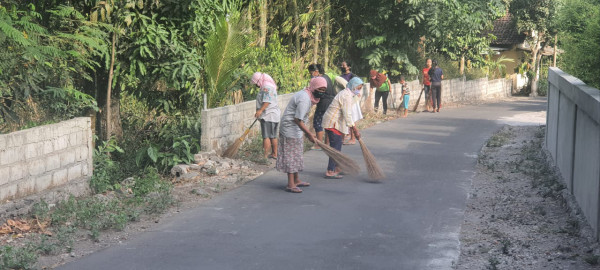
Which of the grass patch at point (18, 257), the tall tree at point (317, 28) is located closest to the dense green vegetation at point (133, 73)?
the grass patch at point (18, 257)

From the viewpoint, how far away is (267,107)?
43.3 ft

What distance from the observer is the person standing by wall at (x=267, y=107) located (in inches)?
515

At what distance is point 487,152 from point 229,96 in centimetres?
595

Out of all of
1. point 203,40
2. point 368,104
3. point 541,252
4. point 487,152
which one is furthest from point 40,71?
point 368,104

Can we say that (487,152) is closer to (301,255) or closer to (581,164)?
(581,164)

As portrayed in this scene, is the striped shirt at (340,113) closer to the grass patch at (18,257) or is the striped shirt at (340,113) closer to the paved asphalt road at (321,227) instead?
the paved asphalt road at (321,227)

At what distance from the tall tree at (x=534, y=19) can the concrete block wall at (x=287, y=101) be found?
239 centimetres

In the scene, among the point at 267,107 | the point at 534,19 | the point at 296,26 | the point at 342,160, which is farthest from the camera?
the point at 534,19

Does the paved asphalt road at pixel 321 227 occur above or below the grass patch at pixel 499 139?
below

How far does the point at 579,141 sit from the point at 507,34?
127 feet

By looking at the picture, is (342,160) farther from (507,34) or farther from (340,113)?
(507,34)

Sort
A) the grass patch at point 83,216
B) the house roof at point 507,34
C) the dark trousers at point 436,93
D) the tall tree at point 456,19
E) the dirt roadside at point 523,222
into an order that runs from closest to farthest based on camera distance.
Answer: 1. the grass patch at point 83,216
2. the dirt roadside at point 523,222
3. the dark trousers at point 436,93
4. the tall tree at point 456,19
5. the house roof at point 507,34

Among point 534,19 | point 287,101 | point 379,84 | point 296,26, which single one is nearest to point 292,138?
point 287,101

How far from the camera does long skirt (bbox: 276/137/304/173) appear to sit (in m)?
10.5
